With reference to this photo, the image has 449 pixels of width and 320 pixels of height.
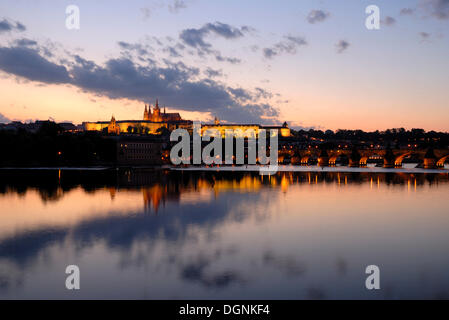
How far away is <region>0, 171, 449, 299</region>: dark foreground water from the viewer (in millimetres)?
12328

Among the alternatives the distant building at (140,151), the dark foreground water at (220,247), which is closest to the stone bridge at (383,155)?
the distant building at (140,151)

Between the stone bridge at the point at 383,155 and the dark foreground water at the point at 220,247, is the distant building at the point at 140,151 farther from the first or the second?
the dark foreground water at the point at 220,247

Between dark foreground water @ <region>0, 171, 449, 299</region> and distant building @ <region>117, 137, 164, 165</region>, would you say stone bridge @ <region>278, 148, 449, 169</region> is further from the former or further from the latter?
dark foreground water @ <region>0, 171, 449, 299</region>

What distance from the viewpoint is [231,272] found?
13828 millimetres

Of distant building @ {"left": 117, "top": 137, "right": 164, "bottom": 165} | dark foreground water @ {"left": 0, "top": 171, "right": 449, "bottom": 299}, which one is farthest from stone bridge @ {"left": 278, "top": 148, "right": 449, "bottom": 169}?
dark foreground water @ {"left": 0, "top": 171, "right": 449, "bottom": 299}

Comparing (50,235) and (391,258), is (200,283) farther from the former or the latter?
(50,235)

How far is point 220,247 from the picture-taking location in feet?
57.6

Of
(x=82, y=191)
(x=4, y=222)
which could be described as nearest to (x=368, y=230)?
(x=4, y=222)

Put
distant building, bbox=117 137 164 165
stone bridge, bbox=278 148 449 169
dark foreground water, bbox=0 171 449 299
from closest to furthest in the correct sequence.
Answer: dark foreground water, bbox=0 171 449 299, stone bridge, bbox=278 148 449 169, distant building, bbox=117 137 164 165

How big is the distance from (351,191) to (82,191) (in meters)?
22.7

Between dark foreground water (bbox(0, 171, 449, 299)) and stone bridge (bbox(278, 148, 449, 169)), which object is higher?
stone bridge (bbox(278, 148, 449, 169))

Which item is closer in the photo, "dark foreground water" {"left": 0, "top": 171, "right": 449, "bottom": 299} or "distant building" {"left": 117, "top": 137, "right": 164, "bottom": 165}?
"dark foreground water" {"left": 0, "top": 171, "right": 449, "bottom": 299}

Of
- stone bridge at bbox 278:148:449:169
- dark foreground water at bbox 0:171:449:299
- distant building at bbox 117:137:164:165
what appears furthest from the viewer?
distant building at bbox 117:137:164:165

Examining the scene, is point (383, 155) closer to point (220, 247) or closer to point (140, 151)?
point (140, 151)
